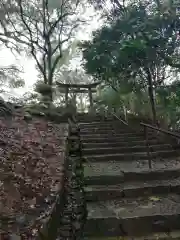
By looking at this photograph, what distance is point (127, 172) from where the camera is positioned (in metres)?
4.54

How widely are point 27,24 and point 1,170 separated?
13102 mm

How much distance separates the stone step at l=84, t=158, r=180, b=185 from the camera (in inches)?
172

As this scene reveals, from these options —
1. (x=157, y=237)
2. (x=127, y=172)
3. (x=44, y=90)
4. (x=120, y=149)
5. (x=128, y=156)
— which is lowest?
(x=157, y=237)

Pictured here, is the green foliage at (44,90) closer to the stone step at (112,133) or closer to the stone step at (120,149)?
the stone step at (112,133)

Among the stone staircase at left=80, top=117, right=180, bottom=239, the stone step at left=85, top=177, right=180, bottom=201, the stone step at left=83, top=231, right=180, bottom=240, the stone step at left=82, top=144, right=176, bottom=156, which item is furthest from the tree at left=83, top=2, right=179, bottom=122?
the stone step at left=83, top=231, right=180, bottom=240

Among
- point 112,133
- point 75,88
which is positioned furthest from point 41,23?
point 112,133

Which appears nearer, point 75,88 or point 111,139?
point 111,139

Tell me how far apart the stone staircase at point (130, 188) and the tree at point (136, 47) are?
6.15 ft

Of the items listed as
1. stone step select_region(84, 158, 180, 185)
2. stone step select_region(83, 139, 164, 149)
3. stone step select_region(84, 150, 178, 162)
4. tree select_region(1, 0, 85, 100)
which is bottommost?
stone step select_region(84, 158, 180, 185)

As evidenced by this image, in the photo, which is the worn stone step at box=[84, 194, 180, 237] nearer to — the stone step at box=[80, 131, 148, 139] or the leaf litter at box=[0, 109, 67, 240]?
the leaf litter at box=[0, 109, 67, 240]

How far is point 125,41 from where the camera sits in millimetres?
6312

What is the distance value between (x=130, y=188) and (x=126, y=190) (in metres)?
0.08

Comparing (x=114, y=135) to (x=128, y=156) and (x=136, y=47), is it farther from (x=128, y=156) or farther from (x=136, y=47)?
(x=136, y=47)

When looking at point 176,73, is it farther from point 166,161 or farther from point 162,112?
point 166,161
